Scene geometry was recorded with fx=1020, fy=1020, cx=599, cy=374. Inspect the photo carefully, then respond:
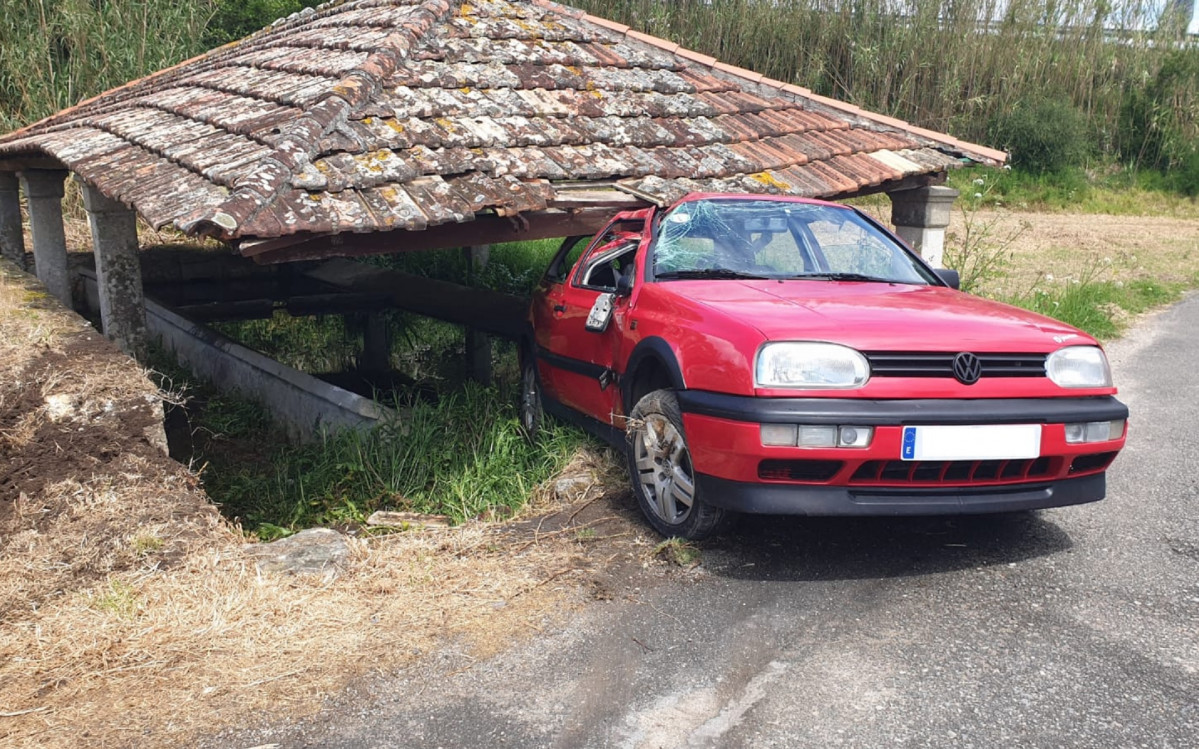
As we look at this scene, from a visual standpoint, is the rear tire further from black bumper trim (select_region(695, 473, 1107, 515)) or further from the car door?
black bumper trim (select_region(695, 473, 1107, 515))

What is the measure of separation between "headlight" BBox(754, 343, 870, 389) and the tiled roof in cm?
250

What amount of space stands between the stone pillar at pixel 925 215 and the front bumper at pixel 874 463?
4888 millimetres

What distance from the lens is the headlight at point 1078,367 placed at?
171 inches

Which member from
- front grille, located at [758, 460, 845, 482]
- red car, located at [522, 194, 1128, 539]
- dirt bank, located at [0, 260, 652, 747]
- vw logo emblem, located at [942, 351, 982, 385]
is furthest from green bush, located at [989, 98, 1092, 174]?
front grille, located at [758, 460, 845, 482]

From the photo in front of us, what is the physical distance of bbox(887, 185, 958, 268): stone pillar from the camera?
894cm

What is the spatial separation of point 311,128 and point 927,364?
13.2 feet

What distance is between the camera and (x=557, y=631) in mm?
3986

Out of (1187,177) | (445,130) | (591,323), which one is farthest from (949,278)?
(1187,177)

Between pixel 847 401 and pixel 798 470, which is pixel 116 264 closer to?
pixel 798 470

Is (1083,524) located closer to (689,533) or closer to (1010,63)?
(689,533)

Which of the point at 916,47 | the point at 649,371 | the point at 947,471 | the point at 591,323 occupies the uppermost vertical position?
the point at 916,47

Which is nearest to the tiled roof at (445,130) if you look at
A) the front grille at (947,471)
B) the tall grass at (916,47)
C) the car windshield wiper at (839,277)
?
the car windshield wiper at (839,277)

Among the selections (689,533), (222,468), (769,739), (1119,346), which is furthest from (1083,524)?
(222,468)

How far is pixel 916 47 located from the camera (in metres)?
20.4
